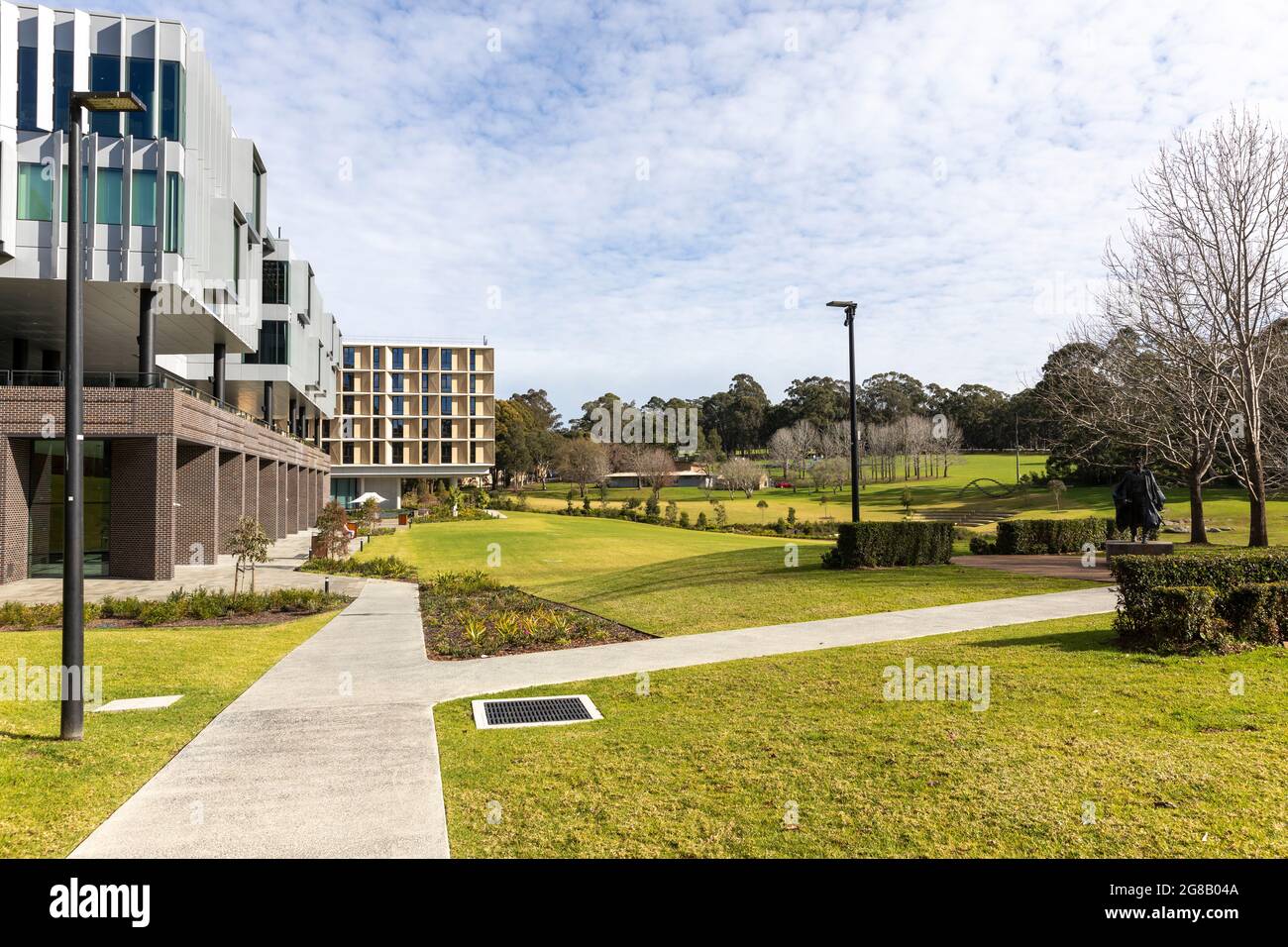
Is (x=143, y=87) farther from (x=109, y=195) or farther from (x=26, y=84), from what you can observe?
(x=109, y=195)

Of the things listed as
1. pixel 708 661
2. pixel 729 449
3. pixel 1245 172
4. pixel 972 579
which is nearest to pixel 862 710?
pixel 708 661

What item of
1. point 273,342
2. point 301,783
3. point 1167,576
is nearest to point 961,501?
point 273,342

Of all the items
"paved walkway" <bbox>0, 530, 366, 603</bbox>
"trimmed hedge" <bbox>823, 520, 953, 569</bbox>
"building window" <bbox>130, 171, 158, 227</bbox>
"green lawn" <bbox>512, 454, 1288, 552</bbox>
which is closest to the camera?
"trimmed hedge" <bbox>823, 520, 953, 569</bbox>

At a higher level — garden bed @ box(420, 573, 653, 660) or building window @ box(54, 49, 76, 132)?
building window @ box(54, 49, 76, 132)

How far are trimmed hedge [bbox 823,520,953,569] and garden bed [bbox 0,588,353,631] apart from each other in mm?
12680

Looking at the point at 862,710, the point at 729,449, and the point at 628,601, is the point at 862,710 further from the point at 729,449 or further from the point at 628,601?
the point at 729,449

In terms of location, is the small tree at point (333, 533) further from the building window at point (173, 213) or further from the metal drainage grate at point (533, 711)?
the metal drainage grate at point (533, 711)

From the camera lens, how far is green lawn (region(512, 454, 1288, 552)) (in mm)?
43656

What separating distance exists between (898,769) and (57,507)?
2888cm

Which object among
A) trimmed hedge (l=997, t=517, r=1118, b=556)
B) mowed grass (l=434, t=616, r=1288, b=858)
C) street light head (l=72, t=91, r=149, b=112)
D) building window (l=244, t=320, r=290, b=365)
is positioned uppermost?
building window (l=244, t=320, r=290, b=365)

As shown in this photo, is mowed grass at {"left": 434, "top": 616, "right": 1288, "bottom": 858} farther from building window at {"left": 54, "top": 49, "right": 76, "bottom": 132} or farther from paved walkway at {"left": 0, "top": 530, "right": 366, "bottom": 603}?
building window at {"left": 54, "top": 49, "right": 76, "bottom": 132}

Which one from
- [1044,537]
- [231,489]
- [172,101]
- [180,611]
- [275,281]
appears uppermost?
[172,101]

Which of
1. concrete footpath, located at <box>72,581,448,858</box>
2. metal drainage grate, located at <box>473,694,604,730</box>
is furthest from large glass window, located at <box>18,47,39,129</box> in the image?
metal drainage grate, located at <box>473,694,604,730</box>

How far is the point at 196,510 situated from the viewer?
29719mm
